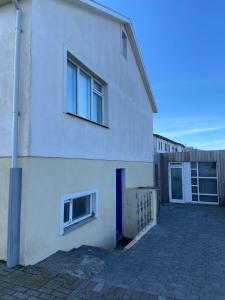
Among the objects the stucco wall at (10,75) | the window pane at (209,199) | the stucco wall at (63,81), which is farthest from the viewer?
the window pane at (209,199)

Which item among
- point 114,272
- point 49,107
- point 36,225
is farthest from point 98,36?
point 114,272

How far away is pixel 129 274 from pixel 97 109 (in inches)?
197

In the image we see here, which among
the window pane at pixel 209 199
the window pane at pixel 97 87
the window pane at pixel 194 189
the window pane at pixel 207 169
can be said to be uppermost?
the window pane at pixel 97 87

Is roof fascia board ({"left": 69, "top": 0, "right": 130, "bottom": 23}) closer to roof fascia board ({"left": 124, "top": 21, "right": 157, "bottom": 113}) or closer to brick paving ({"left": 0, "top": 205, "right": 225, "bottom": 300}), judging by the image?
roof fascia board ({"left": 124, "top": 21, "right": 157, "bottom": 113})

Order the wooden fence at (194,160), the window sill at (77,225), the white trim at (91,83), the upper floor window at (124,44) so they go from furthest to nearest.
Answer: the wooden fence at (194,160), the upper floor window at (124,44), the white trim at (91,83), the window sill at (77,225)

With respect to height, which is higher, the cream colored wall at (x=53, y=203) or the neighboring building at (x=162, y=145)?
the neighboring building at (x=162, y=145)

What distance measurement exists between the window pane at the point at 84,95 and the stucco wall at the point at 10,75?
1.96 m

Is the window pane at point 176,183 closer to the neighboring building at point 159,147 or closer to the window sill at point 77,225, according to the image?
the neighboring building at point 159,147

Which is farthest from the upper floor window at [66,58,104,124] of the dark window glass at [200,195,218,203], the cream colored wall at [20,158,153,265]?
the dark window glass at [200,195,218,203]

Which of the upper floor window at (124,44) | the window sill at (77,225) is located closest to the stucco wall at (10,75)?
the window sill at (77,225)

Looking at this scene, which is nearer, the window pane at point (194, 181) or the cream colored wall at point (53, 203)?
the cream colored wall at point (53, 203)

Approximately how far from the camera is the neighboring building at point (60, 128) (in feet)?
13.8

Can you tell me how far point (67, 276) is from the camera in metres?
3.67

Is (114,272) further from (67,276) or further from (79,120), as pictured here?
(79,120)
